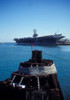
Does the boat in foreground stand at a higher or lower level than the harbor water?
higher

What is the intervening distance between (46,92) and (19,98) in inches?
92.1

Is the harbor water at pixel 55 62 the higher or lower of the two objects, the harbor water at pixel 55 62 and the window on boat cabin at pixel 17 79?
the lower

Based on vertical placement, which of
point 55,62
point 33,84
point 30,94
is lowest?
point 55,62

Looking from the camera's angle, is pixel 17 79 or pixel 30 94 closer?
pixel 30 94

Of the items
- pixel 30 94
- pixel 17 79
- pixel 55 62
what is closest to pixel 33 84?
pixel 17 79

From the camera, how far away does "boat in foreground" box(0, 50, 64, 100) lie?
8.69 metres

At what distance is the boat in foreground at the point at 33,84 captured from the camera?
8.69 metres

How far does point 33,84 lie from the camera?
1127 cm

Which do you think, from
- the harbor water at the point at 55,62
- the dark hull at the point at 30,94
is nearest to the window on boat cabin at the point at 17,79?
the dark hull at the point at 30,94

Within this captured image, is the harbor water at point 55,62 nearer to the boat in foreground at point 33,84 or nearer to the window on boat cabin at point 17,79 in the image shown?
the boat in foreground at point 33,84

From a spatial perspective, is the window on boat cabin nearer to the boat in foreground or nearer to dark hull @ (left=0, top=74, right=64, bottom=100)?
the boat in foreground

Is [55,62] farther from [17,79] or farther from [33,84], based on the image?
[33,84]

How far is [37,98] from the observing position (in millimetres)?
8625

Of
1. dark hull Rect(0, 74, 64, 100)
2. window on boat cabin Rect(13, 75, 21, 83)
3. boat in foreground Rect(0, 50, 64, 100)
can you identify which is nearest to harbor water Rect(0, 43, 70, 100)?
boat in foreground Rect(0, 50, 64, 100)
